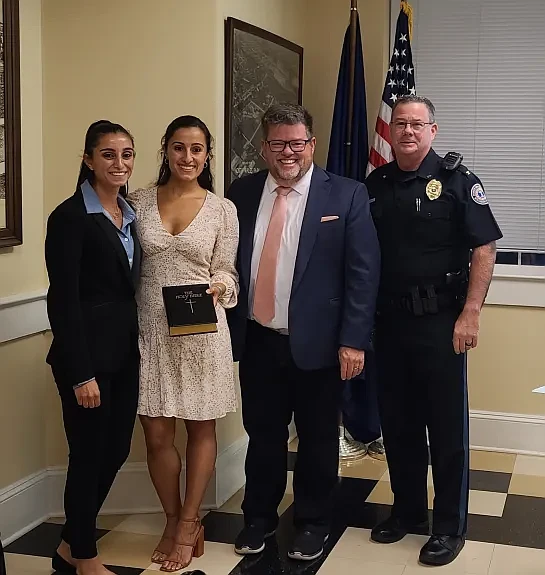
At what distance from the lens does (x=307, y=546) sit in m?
3.09

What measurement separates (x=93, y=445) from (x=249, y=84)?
1.63 metres

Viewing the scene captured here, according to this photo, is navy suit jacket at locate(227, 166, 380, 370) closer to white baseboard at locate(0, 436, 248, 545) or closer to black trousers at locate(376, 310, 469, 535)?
black trousers at locate(376, 310, 469, 535)

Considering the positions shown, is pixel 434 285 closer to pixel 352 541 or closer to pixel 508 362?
pixel 352 541

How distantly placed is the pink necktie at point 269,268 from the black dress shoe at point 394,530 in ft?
2.92

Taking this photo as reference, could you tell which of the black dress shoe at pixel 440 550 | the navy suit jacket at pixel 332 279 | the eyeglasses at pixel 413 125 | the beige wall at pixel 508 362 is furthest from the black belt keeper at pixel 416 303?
the beige wall at pixel 508 362

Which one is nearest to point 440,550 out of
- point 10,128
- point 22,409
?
point 22,409

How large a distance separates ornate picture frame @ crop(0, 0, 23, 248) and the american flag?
1.69m

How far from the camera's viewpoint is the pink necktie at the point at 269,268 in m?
2.99

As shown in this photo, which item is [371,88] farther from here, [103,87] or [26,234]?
[26,234]

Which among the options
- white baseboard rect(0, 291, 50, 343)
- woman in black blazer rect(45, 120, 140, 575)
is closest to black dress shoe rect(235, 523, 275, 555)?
woman in black blazer rect(45, 120, 140, 575)

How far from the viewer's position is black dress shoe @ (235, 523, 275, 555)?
10.2 ft

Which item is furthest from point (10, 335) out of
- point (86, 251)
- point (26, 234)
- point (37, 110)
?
point (37, 110)

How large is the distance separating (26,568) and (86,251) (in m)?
1.09

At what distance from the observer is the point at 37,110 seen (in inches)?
130
